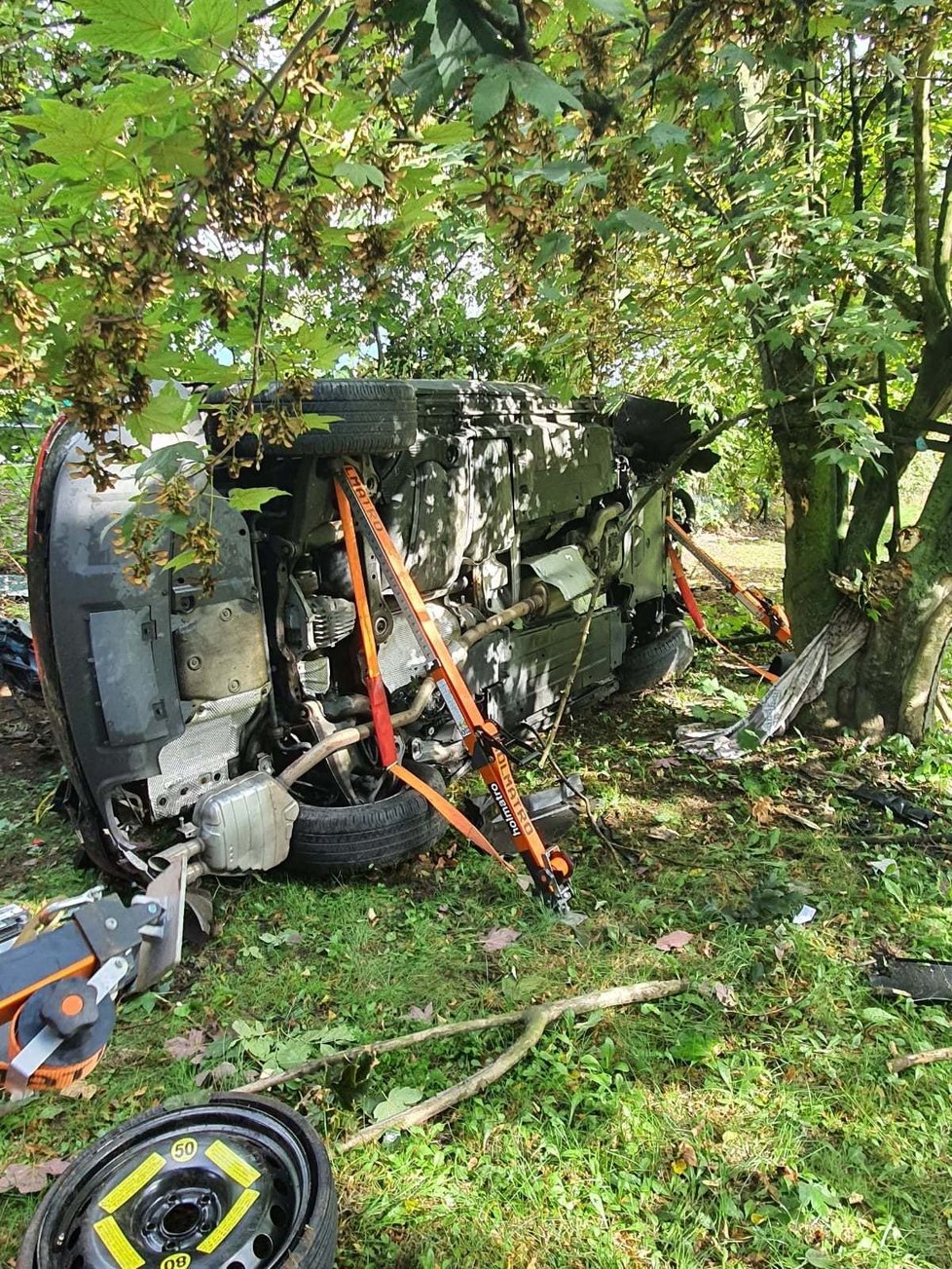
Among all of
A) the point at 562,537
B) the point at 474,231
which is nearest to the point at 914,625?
the point at 562,537

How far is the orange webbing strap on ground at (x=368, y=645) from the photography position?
3.77 meters

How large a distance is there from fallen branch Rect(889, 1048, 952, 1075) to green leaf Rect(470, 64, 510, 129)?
284 cm

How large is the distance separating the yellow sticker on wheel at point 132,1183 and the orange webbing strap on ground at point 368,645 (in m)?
1.95

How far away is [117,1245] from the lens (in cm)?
182

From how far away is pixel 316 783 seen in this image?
4.02 m

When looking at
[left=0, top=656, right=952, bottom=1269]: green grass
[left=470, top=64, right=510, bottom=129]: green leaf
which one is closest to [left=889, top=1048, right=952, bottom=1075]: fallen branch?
[left=0, top=656, right=952, bottom=1269]: green grass

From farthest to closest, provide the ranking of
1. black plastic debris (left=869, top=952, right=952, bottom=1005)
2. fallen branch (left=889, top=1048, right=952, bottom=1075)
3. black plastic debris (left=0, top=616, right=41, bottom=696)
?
black plastic debris (left=0, top=616, right=41, bottom=696), black plastic debris (left=869, top=952, right=952, bottom=1005), fallen branch (left=889, top=1048, right=952, bottom=1075)

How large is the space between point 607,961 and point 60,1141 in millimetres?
1885

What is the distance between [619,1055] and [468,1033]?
501 millimetres

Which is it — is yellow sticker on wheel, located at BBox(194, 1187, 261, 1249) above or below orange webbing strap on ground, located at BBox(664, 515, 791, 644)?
below

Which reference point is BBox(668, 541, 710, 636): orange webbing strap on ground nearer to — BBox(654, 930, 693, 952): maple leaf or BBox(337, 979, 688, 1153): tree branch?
BBox(654, 930, 693, 952): maple leaf

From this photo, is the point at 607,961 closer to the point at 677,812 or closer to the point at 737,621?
the point at 677,812

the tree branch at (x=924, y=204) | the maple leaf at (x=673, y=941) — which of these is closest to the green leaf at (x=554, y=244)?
the maple leaf at (x=673, y=941)

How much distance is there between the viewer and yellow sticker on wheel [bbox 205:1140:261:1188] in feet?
6.51
